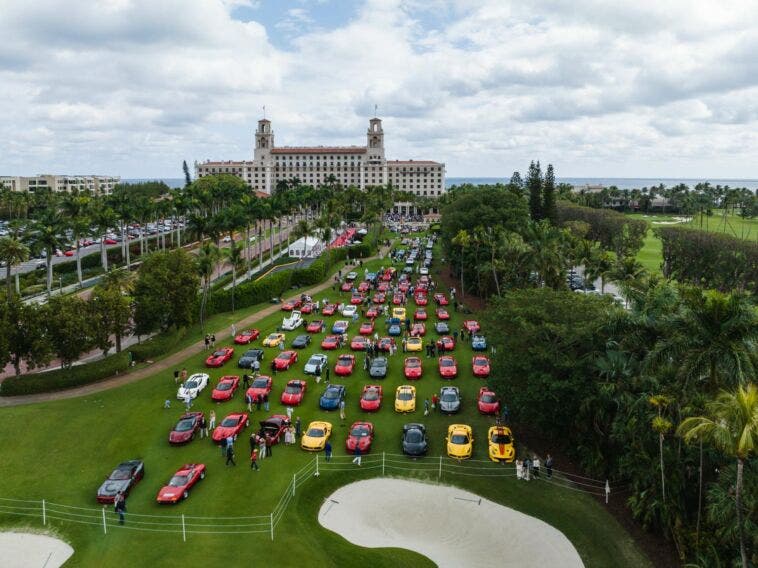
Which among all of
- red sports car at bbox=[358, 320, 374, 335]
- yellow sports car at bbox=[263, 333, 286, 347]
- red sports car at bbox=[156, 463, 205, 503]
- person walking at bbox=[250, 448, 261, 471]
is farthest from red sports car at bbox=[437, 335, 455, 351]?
red sports car at bbox=[156, 463, 205, 503]

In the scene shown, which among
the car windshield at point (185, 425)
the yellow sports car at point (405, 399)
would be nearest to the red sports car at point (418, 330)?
the yellow sports car at point (405, 399)

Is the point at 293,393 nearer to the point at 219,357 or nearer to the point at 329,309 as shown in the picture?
the point at 219,357

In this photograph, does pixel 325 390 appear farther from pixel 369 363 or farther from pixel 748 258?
pixel 748 258

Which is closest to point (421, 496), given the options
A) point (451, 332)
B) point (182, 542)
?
point (182, 542)

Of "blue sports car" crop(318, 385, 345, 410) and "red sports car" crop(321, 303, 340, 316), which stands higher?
"red sports car" crop(321, 303, 340, 316)

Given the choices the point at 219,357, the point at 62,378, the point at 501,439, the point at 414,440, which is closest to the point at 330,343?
the point at 219,357

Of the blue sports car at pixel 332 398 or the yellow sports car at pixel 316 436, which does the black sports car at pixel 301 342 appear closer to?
the blue sports car at pixel 332 398

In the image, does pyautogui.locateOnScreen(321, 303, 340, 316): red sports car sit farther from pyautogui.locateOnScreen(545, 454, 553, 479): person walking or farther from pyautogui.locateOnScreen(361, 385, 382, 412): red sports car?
pyautogui.locateOnScreen(545, 454, 553, 479): person walking
